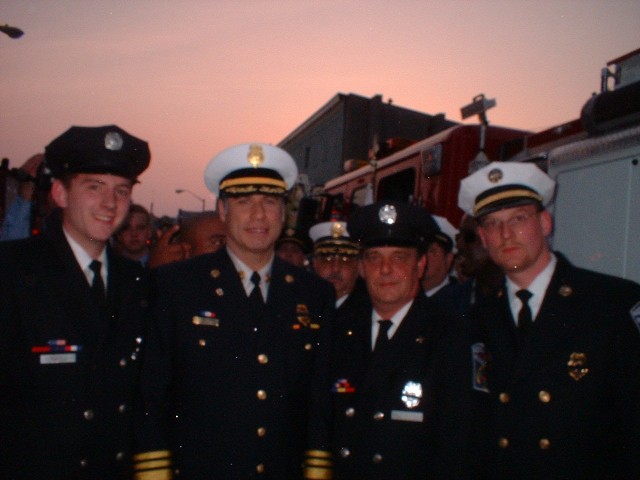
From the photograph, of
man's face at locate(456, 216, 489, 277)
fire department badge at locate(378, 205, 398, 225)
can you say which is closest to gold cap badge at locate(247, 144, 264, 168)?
fire department badge at locate(378, 205, 398, 225)

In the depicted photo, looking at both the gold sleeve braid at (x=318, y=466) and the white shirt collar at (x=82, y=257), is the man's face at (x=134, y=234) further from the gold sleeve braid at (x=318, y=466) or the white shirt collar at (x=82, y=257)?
the gold sleeve braid at (x=318, y=466)

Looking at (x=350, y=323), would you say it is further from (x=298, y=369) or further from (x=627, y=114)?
(x=627, y=114)

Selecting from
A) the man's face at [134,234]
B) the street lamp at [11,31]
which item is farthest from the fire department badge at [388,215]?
the street lamp at [11,31]

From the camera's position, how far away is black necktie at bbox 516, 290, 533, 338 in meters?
2.65

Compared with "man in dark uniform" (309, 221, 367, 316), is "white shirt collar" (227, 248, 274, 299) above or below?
below

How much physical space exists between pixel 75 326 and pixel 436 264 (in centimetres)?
305

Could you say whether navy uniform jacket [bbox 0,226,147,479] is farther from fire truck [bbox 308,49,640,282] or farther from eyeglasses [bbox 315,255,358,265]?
fire truck [bbox 308,49,640,282]

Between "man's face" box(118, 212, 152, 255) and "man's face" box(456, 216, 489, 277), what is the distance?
2851 millimetres

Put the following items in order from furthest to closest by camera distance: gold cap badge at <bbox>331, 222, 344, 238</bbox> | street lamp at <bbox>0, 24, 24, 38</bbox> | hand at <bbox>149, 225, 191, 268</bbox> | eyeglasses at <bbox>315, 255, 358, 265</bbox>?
street lamp at <bbox>0, 24, 24, 38</bbox> → gold cap badge at <bbox>331, 222, 344, 238</bbox> → eyeglasses at <bbox>315, 255, 358, 265</bbox> → hand at <bbox>149, 225, 191, 268</bbox>

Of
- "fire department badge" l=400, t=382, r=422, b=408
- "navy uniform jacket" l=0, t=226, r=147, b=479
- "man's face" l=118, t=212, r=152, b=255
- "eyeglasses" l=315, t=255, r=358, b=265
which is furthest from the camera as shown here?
"man's face" l=118, t=212, r=152, b=255

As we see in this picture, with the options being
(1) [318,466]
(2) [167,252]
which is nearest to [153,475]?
(1) [318,466]

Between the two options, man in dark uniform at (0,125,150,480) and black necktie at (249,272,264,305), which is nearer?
man in dark uniform at (0,125,150,480)

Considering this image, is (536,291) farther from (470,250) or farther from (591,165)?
(470,250)

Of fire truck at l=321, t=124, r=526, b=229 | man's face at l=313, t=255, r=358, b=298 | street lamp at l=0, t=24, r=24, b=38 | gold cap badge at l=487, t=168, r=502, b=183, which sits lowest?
man's face at l=313, t=255, r=358, b=298
